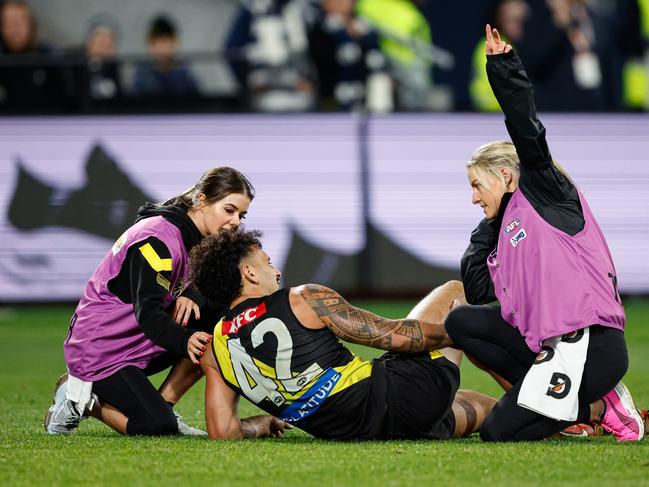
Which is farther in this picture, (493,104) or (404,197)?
(493,104)

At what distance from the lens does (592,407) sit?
589cm

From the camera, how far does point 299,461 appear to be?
205 inches

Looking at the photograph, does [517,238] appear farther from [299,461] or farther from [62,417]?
[62,417]

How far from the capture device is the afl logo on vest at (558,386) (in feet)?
18.6

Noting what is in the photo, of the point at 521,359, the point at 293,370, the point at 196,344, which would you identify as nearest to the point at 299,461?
the point at 293,370

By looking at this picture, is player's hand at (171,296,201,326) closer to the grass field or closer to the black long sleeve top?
the grass field

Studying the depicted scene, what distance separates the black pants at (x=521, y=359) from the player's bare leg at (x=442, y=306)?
127 millimetres

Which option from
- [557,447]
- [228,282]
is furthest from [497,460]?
[228,282]

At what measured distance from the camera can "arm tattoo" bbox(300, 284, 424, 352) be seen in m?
5.67

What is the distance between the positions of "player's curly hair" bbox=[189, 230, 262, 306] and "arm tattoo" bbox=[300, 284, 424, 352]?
339mm

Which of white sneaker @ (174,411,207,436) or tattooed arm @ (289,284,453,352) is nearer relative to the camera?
tattooed arm @ (289,284,453,352)

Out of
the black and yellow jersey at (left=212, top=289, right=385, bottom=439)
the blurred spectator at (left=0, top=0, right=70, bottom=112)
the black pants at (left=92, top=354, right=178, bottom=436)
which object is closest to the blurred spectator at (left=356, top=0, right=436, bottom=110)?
the blurred spectator at (left=0, top=0, right=70, bottom=112)

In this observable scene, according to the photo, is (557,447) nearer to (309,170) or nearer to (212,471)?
(212,471)

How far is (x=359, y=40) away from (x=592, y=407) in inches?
348
